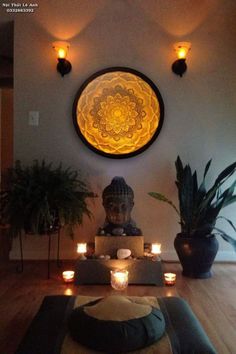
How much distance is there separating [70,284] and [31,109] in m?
1.63

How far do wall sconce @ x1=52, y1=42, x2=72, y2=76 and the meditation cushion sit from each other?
7.59ft

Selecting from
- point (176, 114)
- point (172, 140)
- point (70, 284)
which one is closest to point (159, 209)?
point (172, 140)

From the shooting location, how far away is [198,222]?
116 inches

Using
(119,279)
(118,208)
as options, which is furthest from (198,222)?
(119,279)

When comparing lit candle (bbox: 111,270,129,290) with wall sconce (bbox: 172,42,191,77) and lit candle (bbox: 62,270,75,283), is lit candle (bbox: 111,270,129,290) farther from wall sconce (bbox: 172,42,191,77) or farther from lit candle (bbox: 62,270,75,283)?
wall sconce (bbox: 172,42,191,77)

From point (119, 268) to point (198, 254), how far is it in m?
0.63

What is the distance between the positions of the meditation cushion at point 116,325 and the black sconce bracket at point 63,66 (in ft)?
7.58

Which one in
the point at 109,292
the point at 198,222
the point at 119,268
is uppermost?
the point at 198,222

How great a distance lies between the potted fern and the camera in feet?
9.43

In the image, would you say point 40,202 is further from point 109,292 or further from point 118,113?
point 118,113

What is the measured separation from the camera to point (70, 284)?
2684 millimetres

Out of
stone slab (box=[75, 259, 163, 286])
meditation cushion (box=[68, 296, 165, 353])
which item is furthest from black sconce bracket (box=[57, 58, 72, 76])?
meditation cushion (box=[68, 296, 165, 353])

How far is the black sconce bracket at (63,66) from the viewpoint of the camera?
330 cm

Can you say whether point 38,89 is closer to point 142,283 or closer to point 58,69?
point 58,69
